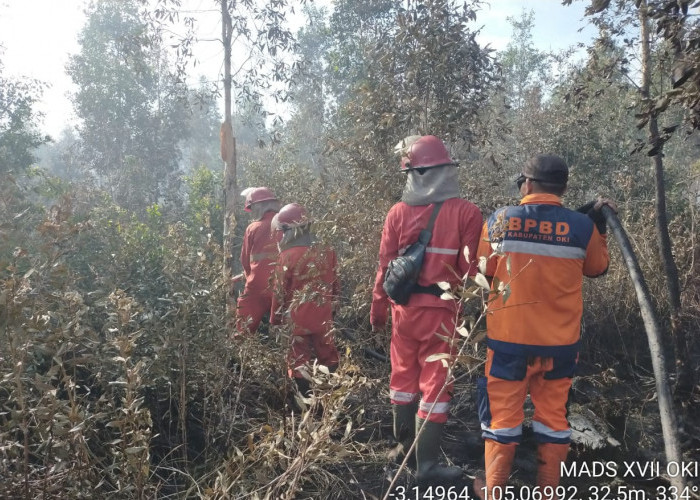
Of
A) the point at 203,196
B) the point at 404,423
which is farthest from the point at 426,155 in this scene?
the point at 203,196

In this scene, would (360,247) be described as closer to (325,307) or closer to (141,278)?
(325,307)

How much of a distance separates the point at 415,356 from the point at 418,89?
2572 mm

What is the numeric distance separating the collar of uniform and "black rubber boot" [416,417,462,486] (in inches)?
50.7

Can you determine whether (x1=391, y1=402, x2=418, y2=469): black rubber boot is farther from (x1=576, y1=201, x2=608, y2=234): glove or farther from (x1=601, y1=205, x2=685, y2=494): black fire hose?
(x1=576, y1=201, x2=608, y2=234): glove

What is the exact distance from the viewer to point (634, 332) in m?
5.00

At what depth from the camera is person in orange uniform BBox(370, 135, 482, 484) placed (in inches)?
115

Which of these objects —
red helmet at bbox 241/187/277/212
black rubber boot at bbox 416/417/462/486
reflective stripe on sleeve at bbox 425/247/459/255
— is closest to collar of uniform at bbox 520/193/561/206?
reflective stripe on sleeve at bbox 425/247/459/255

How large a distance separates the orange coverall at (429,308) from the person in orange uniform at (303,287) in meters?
0.81

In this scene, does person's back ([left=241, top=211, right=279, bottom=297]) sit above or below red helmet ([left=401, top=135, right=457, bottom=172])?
below

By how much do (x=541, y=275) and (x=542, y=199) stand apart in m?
0.39

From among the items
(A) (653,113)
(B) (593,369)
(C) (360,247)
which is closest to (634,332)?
(B) (593,369)

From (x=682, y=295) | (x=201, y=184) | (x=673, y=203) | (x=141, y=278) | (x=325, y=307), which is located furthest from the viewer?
(x=201, y=184)

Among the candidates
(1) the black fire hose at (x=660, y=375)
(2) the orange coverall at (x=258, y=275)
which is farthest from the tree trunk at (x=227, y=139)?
(1) the black fire hose at (x=660, y=375)

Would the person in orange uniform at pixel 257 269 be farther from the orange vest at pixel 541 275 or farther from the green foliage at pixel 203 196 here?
the green foliage at pixel 203 196
